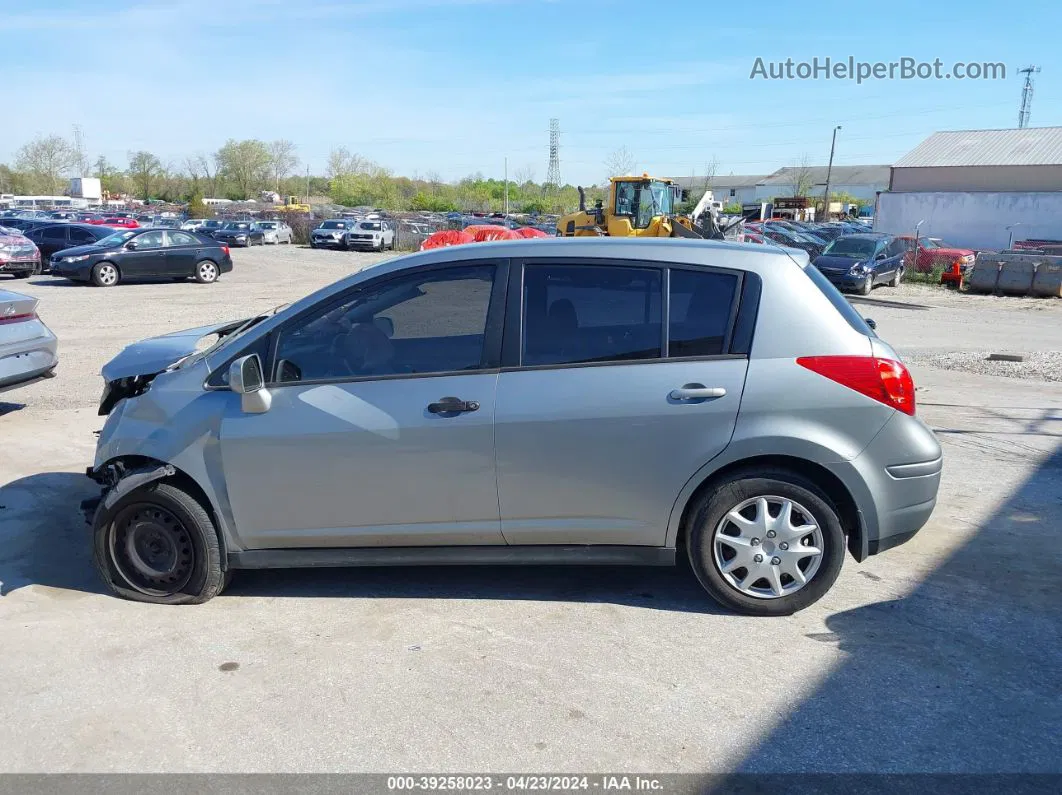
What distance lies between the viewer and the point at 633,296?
429cm

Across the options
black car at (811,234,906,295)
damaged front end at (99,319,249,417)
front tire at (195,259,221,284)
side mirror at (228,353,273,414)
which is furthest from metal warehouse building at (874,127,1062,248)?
side mirror at (228,353,273,414)

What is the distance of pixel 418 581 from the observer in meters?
4.84

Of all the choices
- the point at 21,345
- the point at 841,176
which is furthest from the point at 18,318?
the point at 841,176

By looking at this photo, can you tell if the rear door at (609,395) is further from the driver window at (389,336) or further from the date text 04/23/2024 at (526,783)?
the date text 04/23/2024 at (526,783)

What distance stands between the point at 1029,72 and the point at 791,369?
319ft

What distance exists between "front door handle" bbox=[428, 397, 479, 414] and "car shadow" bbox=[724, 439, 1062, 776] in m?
1.85

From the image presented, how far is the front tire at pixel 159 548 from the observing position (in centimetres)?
443

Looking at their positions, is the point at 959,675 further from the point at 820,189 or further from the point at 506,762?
the point at 820,189

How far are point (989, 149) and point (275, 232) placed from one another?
39070 millimetres

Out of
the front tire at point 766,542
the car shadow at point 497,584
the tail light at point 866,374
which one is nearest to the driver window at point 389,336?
the car shadow at point 497,584

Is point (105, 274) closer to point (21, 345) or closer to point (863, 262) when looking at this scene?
point (21, 345)

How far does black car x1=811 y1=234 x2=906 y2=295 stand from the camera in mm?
23891

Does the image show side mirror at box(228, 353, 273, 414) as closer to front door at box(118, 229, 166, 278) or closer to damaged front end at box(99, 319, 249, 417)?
damaged front end at box(99, 319, 249, 417)

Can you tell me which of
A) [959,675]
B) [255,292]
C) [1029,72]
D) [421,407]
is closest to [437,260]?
[421,407]
